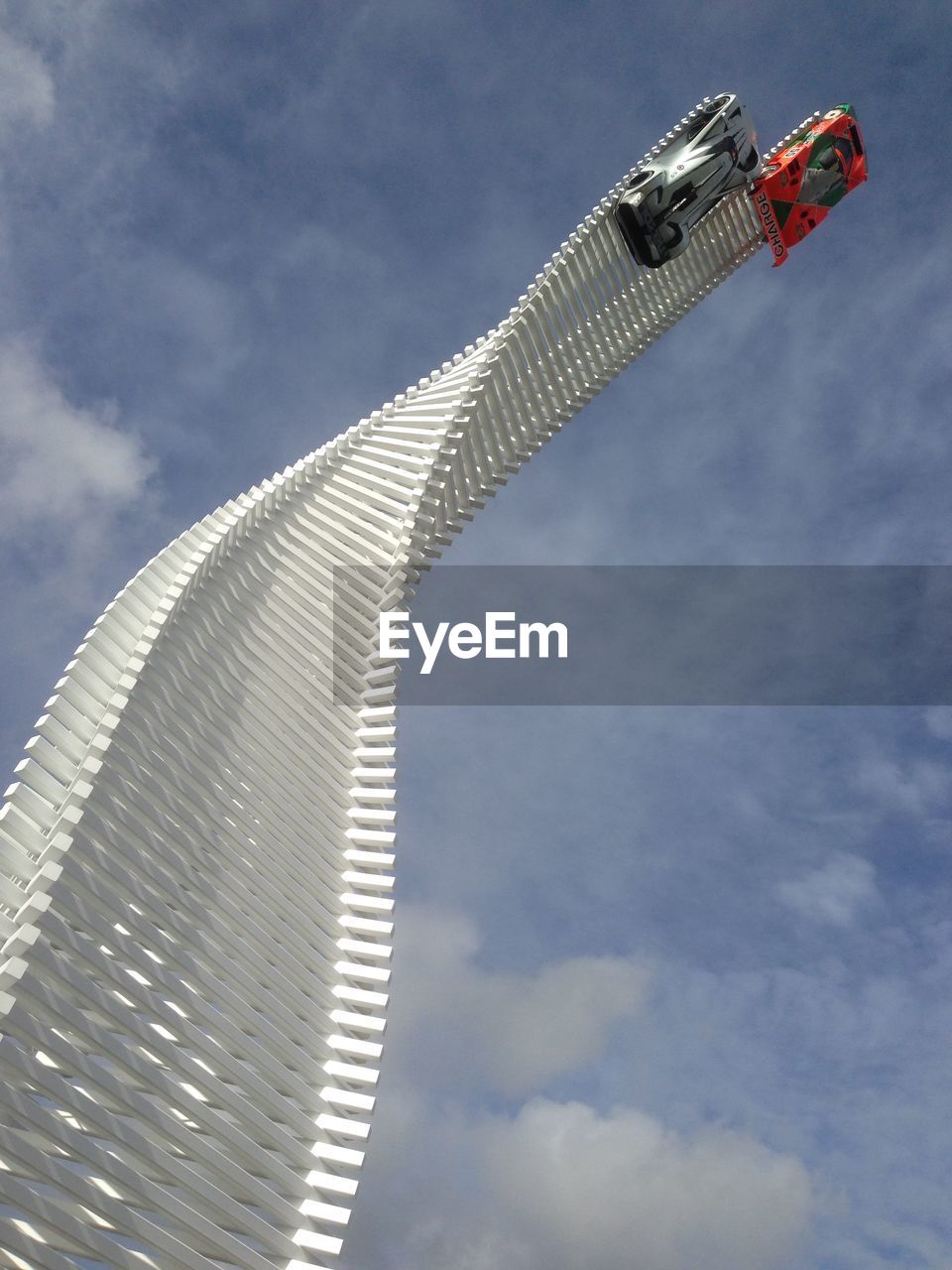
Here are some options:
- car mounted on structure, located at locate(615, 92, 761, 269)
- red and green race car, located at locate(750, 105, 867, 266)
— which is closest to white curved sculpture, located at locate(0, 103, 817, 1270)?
car mounted on structure, located at locate(615, 92, 761, 269)

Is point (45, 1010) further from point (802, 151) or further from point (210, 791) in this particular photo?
point (802, 151)

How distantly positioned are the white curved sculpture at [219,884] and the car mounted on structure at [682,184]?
15.3 ft

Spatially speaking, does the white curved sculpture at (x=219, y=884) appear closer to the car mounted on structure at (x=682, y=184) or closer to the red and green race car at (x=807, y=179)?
the car mounted on structure at (x=682, y=184)

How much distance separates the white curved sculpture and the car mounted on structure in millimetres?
4658

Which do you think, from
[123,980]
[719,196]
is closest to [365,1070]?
[123,980]

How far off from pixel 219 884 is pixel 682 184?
1039 cm

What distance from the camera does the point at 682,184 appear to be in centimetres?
1262

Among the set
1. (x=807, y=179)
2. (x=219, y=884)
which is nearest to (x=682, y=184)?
(x=807, y=179)

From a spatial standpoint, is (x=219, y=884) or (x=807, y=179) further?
(x=807, y=179)

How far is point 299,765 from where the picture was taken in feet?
22.6

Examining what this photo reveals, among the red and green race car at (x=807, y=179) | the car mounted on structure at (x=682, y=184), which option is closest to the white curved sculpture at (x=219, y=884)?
the car mounted on structure at (x=682, y=184)

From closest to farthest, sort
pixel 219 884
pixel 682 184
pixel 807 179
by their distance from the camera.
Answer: pixel 219 884 < pixel 682 184 < pixel 807 179

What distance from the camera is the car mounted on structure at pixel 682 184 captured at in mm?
12406

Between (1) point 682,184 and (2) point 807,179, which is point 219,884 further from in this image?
(2) point 807,179
